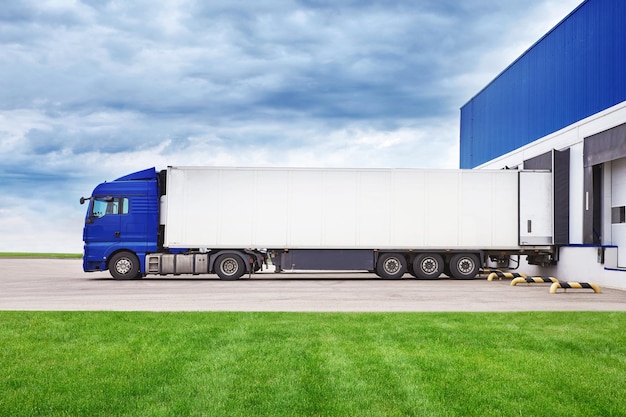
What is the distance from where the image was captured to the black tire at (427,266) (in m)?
23.1

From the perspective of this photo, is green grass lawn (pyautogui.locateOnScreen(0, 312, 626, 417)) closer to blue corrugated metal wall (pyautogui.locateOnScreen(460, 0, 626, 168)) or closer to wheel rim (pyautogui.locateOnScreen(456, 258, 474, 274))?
wheel rim (pyautogui.locateOnScreen(456, 258, 474, 274))

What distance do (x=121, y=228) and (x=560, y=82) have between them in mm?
17573

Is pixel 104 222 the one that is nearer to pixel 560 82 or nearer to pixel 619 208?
pixel 619 208

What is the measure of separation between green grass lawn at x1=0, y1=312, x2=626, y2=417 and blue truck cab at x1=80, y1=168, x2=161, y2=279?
11.9 metres

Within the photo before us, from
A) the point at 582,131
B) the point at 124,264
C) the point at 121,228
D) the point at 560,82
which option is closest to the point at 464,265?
the point at 582,131

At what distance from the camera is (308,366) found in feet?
22.7

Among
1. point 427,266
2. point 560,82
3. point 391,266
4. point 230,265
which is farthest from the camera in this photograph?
point 560,82

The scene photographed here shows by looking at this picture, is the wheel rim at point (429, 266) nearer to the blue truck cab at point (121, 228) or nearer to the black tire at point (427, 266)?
the black tire at point (427, 266)

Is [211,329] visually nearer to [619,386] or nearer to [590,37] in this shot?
[619,386]

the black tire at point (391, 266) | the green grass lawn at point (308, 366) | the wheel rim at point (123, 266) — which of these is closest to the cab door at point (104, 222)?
→ the wheel rim at point (123, 266)

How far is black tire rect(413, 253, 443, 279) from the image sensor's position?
75.8 feet

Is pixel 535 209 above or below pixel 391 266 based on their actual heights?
above

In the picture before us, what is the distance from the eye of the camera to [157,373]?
662 cm

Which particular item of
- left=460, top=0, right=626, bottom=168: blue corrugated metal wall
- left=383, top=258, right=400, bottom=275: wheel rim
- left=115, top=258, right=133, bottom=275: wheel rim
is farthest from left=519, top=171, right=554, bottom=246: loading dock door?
left=115, top=258, right=133, bottom=275: wheel rim
